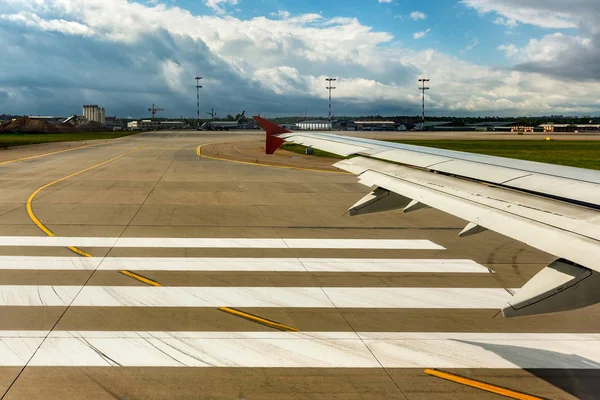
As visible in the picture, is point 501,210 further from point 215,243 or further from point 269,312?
point 215,243

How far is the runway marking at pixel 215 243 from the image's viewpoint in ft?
41.8

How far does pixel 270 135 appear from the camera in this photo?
40.4ft

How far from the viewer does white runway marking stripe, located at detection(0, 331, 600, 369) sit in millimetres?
6633

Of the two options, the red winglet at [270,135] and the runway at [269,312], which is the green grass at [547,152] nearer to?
the runway at [269,312]

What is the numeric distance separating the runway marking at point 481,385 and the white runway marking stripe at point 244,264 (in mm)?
4564

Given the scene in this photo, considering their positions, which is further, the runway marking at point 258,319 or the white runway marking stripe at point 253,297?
the white runway marking stripe at point 253,297

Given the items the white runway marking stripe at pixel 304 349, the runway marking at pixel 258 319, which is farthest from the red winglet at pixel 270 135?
the white runway marking stripe at pixel 304 349

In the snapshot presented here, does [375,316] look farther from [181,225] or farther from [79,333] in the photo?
[181,225]

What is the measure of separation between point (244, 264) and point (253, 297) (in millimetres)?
2205

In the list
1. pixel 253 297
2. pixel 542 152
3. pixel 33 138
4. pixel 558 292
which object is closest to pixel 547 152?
pixel 542 152

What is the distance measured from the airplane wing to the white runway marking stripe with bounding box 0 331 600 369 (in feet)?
6.81

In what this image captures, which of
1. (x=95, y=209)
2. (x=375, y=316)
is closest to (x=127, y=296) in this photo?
(x=375, y=316)

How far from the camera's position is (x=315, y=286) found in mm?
9812

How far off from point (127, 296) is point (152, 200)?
1124 centimetres
